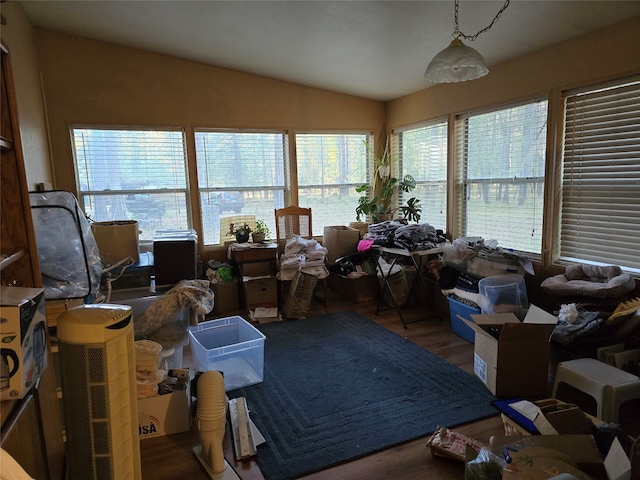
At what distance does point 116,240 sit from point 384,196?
122 inches

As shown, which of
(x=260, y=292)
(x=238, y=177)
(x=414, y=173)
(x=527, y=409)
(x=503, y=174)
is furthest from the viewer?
(x=414, y=173)

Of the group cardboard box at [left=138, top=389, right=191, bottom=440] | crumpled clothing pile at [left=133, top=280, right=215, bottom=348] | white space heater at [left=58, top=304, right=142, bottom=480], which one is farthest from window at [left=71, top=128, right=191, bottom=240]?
white space heater at [left=58, top=304, right=142, bottom=480]

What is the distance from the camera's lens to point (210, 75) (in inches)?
172

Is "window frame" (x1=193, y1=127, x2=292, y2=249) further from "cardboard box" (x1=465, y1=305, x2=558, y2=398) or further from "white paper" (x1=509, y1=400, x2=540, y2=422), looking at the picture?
"white paper" (x1=509, y1=400, x2=540, y2=422)

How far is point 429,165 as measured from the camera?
467cm

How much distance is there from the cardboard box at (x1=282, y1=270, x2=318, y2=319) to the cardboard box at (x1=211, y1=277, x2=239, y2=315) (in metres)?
0.62

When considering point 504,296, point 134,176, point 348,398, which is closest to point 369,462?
point 348,398

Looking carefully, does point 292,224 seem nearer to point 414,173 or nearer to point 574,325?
point 414,173

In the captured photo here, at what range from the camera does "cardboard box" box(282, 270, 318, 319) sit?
4.04 m

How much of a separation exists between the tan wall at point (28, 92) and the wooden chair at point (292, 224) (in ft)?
7.35

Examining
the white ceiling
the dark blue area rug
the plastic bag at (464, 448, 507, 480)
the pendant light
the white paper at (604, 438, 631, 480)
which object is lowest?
the dark blue area rug

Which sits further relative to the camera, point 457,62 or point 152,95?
point 152,95

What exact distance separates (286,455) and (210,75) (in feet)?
12.5

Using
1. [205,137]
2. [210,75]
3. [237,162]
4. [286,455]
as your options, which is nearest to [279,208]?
[237,162]
